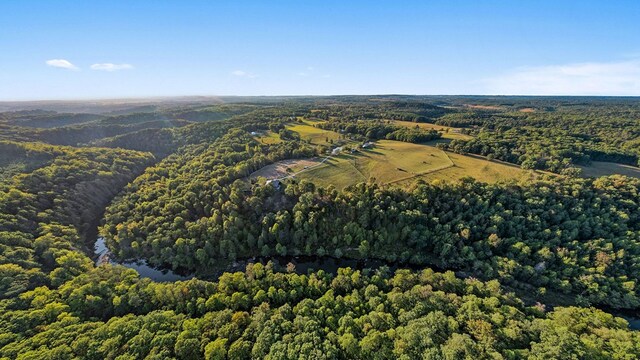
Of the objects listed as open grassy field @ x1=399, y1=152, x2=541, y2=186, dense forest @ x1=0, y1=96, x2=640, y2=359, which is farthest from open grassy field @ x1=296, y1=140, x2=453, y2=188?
dense forest @ x1=0, y1=96, x2=640, y2=359

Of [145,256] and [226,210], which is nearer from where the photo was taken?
[145,256]

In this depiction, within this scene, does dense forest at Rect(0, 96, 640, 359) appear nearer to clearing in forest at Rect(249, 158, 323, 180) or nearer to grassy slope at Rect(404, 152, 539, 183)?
clearing in forest at Rect(249, 158, 323, 180)

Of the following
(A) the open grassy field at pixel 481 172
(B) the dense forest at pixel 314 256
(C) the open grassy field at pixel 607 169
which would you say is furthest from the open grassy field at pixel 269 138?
(C) the open grassy field at pixel 607 169

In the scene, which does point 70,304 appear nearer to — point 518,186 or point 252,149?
point 252,149

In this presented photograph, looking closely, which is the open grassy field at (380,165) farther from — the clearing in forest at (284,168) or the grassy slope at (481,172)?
the clearing in forest at (284,168)

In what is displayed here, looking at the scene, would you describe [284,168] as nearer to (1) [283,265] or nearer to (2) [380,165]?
(2) [380,165]

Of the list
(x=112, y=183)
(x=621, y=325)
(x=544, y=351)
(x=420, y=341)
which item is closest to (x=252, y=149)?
(x=112, y=183)

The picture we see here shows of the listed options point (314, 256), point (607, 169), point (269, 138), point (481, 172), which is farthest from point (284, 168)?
point (607, 169)
